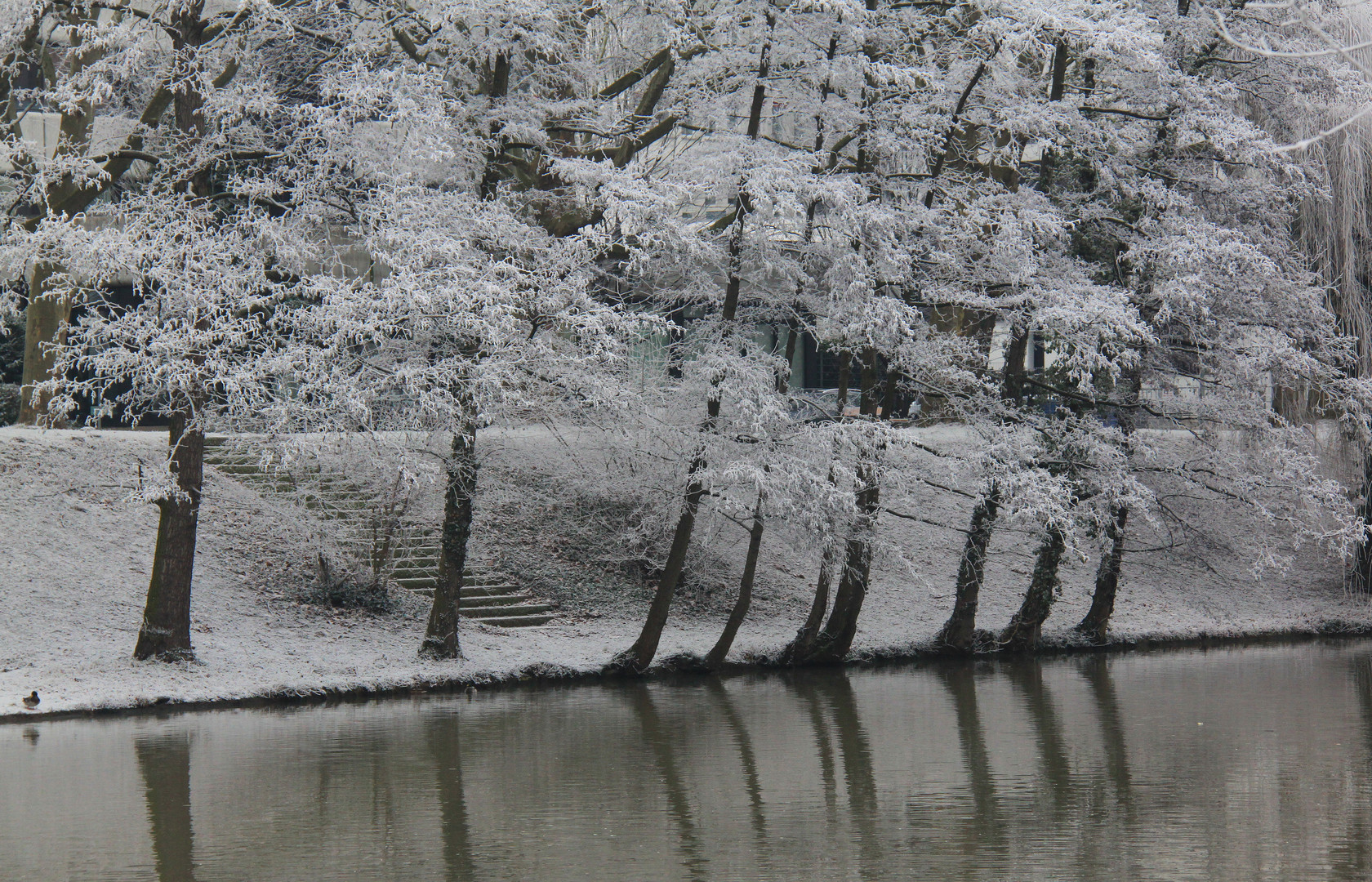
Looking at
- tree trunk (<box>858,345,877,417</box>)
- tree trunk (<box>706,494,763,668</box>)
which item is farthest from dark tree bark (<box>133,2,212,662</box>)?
tree trunk (<box>858,345,877,417</box>)

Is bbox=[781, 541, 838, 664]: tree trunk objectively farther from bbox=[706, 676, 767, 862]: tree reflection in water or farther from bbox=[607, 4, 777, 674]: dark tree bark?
bbox=[607, 4, 777, 674]: dark tree bark

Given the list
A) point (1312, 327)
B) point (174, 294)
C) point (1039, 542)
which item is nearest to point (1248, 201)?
point (1312, 327)

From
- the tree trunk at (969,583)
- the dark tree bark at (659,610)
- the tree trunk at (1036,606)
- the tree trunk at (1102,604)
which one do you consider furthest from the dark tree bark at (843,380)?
the tree trunk at (1102,604)

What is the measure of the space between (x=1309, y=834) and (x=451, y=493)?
1173 centimetres

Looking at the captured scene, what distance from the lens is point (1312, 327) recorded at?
2144 centimetres

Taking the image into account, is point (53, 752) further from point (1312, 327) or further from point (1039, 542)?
point (1312, 327)

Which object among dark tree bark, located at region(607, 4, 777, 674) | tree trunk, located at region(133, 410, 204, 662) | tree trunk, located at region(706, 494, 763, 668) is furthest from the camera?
tree trunk, located at region(706, 494, 763, 668)

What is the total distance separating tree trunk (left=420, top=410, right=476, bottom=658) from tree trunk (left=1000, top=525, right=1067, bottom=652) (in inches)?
353

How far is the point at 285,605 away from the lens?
19469mm

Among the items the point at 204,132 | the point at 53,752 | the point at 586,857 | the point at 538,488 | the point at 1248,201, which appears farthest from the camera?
the point at 538,488

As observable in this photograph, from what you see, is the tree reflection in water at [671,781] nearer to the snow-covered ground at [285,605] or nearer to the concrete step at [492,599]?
the snow-covered ground at [285,605]

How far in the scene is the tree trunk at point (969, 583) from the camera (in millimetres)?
20422

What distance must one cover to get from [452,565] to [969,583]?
7.99 metres

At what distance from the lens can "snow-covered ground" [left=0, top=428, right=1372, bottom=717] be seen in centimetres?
1647
